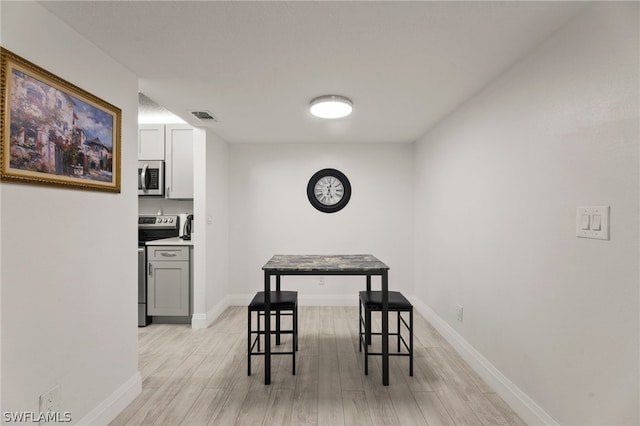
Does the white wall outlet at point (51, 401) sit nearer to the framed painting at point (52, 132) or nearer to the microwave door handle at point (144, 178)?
the framed painting at point (52, 132)

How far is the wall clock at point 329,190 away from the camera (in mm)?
4441

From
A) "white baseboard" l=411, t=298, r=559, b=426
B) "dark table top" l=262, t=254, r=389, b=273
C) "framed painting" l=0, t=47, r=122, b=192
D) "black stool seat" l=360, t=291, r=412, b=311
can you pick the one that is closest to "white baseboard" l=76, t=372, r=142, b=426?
"dark table top" l=262, t=254, r=389, b=273

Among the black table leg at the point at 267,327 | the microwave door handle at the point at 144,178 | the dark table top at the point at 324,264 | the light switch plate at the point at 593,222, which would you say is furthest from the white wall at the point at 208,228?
the light switch plate at the point at 593,222

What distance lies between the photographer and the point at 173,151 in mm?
3947

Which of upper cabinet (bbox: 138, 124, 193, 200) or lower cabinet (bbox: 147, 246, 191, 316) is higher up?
upper cabinet (bbox: 138, 124, 193, 200)

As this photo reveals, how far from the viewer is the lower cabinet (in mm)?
3607

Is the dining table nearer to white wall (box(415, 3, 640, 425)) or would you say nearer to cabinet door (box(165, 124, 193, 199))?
white wall (box(415, 3, 640, 425))

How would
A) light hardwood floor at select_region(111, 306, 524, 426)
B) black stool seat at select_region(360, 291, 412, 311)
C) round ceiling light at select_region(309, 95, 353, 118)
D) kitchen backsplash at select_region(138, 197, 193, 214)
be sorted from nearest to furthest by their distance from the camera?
light hardwood floor at select_region(111, 306, 524, 426) < black stool seat at select_region(360, 291, 412, 311) < round ceiling light at select_region(309, 95, 353, 118) < kitchen backsplash at select_region(138, 197, 193, 214)

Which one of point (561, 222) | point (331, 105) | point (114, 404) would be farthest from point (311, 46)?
point (114, 404)

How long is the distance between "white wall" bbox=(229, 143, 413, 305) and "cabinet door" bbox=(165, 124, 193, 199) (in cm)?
64

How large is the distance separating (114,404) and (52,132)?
1.63m

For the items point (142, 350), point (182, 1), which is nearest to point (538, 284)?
point (182, 1)

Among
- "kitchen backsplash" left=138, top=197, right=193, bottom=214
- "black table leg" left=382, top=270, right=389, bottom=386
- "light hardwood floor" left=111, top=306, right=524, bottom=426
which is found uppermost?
"kitchen backsplash" left=138, top=197, right=193, bottom=214

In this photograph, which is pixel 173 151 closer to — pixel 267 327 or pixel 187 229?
pixel 187 229
